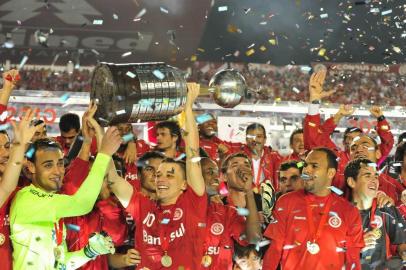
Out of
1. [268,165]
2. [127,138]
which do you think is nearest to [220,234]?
[127,138]

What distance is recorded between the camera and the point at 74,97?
8930 mm

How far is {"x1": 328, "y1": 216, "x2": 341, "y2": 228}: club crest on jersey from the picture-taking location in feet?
15.4

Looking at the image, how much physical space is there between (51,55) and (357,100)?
25.5 feet

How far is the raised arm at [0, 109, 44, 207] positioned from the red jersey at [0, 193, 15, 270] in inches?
13.7

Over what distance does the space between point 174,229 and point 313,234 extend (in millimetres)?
934

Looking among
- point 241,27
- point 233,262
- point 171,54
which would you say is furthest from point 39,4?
point 233,262

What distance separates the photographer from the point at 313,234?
465 centimetres

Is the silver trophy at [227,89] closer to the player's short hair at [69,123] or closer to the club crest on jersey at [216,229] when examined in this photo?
the club crest on jersey at [216,229]

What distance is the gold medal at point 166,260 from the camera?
4500mm

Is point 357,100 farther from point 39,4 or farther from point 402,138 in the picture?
point 402,138

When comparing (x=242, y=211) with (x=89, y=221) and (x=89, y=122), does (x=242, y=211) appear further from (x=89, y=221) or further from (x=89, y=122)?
(x=89, y=122)

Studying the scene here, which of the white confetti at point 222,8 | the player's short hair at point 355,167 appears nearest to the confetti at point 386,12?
the white confetti at point 222,8

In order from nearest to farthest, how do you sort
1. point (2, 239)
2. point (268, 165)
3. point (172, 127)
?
point (2, 239)
point (172, 127)
point (268, 165)

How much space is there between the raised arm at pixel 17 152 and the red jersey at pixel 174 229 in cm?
87
